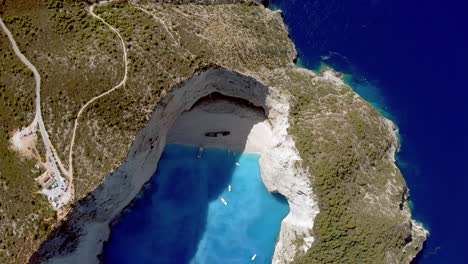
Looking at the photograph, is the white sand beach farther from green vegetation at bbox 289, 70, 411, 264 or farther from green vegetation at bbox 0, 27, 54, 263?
green vegetation at bbox 0, 27, 54, 263

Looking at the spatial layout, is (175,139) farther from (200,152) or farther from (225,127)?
(225,127)

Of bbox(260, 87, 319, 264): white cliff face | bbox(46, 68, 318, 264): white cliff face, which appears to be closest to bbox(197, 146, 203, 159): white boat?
bbox(46, 68, 318, 264): white cliff face

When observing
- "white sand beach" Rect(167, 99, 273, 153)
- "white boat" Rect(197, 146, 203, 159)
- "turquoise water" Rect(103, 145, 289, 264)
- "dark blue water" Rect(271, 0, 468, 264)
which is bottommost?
"turquoise water" Rect(103, 145, 289, 264)

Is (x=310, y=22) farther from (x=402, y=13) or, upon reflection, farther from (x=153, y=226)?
(x=153, y=226)

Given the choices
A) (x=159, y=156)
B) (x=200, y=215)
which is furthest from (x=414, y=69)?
(x=159, y=156)

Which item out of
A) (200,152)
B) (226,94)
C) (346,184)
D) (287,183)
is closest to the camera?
(346,184)

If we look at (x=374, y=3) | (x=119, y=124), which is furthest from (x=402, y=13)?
(x=119, y=124)
